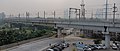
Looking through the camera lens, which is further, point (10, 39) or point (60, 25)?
point (60, 25)

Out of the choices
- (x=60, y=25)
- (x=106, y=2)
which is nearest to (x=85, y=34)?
(x=60, y=25)

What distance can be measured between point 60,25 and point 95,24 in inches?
517

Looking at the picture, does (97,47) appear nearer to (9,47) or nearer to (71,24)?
(71,24)

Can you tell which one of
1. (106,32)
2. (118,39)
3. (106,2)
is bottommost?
(118,39)

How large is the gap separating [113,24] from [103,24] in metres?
2.17

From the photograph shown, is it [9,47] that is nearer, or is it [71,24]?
[9,47]

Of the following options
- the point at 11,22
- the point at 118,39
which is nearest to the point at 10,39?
the point at 118,39

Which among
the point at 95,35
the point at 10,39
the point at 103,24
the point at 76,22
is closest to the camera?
the point at 103,24

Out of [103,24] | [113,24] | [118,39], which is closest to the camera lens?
[113,24]

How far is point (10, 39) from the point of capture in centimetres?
3441

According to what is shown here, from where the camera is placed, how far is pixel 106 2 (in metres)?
39.7

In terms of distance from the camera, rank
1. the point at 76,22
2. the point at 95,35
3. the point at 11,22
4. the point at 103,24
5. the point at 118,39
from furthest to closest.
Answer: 1. the point at 11,22
2. the point at 95,35
3. the point at 118,39
4. the point at 76,22
5. the point at 103,24

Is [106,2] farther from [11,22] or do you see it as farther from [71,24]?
[11,22]

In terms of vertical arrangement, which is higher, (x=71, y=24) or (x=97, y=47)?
(x=71, y=24)
